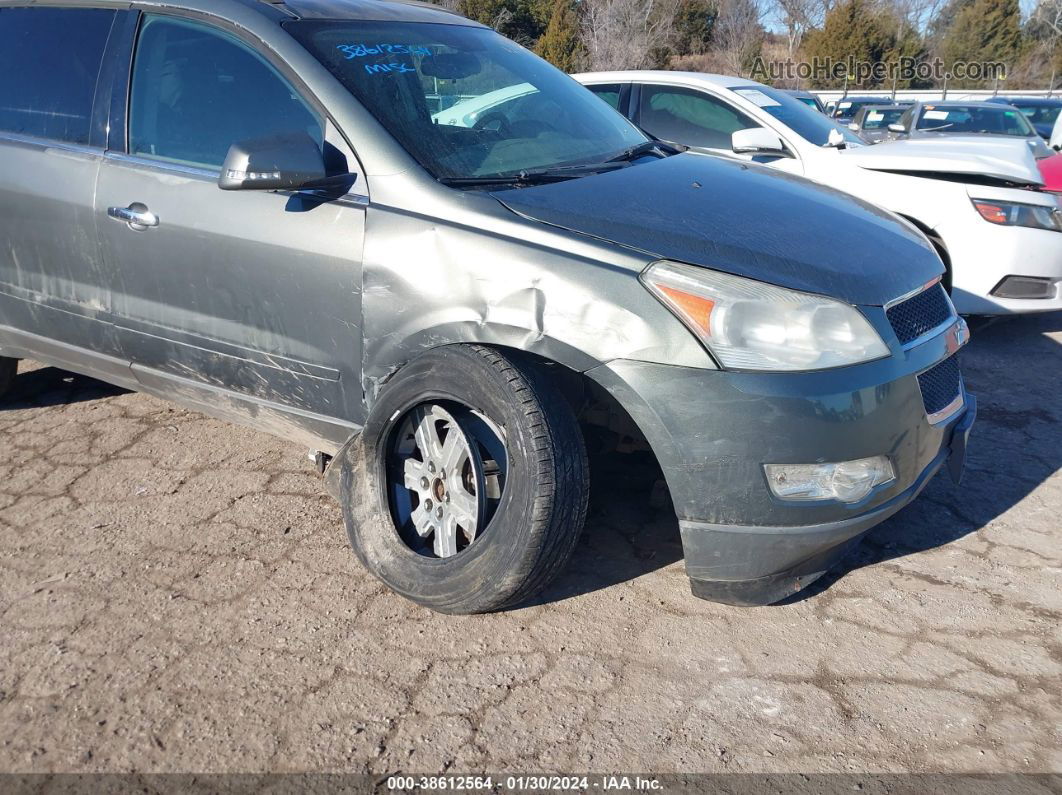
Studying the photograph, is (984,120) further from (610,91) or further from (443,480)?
(443,480)

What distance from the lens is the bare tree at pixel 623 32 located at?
1043 inches

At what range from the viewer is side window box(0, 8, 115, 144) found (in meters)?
3.52

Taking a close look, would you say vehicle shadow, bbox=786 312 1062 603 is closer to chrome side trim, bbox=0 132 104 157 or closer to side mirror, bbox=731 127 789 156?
side mirror, bbox=731 127 789 156

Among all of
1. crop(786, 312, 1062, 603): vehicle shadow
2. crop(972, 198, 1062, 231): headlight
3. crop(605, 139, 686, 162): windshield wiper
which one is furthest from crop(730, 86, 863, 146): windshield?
crop(605, 139, 686, 162): windshield wiper

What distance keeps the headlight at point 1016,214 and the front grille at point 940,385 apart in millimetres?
2720

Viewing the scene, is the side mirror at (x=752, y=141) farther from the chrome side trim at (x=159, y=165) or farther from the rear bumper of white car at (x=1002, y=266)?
the chrome side trim at (x=159, y=165)

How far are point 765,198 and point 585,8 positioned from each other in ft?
92.7

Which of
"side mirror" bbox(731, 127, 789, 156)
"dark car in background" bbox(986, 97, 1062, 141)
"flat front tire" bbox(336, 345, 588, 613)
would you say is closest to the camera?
"flat front tire" bbox(336, 345, 588, 613)

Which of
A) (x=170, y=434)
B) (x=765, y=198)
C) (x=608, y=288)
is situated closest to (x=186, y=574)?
(x=170, y=434)

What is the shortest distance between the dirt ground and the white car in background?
1981 millimetres

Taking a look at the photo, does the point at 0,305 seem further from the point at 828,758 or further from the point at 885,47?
the point at 885,47

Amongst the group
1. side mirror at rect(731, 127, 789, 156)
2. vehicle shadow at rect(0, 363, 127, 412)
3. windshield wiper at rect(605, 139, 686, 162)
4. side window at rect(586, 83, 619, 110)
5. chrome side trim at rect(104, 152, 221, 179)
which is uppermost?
windshield wiper at rect(605, 139, 686, 162)

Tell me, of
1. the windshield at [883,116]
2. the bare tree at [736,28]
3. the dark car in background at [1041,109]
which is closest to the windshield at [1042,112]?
the dark car in background at [1041,109]

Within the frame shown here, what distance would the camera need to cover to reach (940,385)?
2.87m
